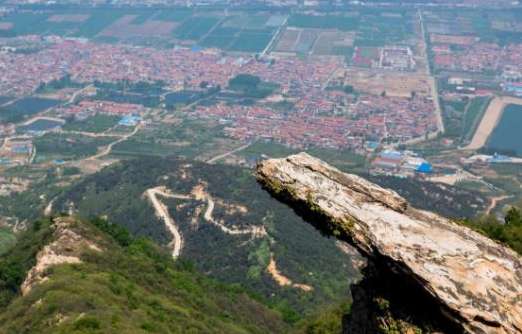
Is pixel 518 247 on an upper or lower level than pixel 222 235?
upper

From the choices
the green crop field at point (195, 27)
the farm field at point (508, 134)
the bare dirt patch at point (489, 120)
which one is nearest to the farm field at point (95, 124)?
the bare dirt patch at point (489, 120)

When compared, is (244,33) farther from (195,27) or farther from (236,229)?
(236,229)

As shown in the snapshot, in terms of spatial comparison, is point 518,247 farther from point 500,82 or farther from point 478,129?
point 500,82

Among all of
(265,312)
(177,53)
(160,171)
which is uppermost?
(265,312)

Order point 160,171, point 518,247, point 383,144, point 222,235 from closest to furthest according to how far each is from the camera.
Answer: point 518,247 < point 222,235 < point 160,171 < point 383,144

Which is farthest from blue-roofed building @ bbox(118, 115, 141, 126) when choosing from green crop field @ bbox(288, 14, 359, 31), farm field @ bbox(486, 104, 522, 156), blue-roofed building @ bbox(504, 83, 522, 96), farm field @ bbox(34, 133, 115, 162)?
green crop field @ bbox(288, 14, 359, 31)

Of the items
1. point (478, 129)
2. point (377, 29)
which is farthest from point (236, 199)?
point (377, 29)

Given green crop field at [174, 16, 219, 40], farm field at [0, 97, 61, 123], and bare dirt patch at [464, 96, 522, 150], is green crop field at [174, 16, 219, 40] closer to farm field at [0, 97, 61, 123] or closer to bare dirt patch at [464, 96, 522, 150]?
farm field at [0, 97, 61, 123]

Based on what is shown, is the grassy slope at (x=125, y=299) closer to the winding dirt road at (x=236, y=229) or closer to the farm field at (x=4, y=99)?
the winding dirt road at (x=236, y=229)
